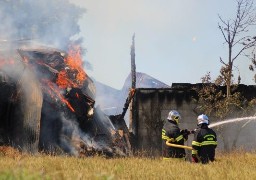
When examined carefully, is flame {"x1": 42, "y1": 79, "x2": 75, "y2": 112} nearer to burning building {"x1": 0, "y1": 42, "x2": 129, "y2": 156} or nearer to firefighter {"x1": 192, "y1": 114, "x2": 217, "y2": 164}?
burning building {"x1": 0, "y1": 42, "x2": 129, "y2": 156}

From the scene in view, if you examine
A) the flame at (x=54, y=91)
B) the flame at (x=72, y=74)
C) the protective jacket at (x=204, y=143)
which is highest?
the flame at (x=72, y=74)

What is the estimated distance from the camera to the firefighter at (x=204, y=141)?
905cm

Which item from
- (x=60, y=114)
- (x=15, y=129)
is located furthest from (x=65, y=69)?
(x=15, y=129)

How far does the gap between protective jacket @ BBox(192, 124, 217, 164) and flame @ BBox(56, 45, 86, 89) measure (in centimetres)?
707

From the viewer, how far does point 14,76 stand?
1407 centimetres

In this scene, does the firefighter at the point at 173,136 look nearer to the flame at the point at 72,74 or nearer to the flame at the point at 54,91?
the flame at the point at 54,91

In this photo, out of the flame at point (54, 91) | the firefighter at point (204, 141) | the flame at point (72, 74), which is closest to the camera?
the firefighter at point (204, 141)

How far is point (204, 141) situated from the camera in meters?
9.08

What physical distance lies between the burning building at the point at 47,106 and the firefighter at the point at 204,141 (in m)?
5.91

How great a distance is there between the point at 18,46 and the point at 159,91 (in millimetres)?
7040

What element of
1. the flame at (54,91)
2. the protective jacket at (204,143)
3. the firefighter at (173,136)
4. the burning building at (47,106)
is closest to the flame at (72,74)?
the burning building at (47,106)

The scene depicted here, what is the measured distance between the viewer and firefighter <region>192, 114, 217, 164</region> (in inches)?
356

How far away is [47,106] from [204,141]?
7186mm

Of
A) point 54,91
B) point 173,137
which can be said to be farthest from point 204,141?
point 54,91
